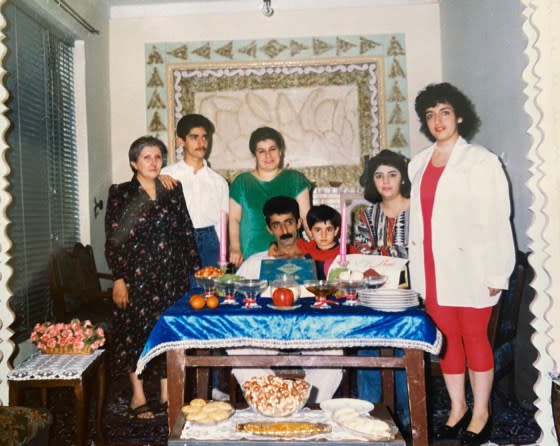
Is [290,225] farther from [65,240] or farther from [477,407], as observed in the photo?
[65,240]

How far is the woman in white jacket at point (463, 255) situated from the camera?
3.01 m

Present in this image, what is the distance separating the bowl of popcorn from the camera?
7.02 ft

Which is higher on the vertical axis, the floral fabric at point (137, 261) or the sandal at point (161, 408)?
the floral fabric at point (137, 261)

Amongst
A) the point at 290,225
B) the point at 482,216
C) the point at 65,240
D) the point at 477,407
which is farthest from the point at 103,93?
the point at 477,407

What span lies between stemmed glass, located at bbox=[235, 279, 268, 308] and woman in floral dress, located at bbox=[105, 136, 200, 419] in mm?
1053

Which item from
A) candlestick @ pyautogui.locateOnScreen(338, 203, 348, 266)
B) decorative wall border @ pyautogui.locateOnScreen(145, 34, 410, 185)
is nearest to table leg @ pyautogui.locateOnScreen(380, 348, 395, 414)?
candlestick @ pyautogui.locateOnScreen(338, 203, 348, 266)

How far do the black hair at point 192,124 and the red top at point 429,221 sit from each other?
224 cm

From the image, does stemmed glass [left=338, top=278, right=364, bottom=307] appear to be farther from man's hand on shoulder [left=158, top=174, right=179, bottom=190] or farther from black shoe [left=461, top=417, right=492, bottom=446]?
man's hand on shoulder [left=158, top=174, right=179, bottom=190]

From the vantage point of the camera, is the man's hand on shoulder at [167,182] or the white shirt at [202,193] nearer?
the man's hand on shoulder at [167,182]

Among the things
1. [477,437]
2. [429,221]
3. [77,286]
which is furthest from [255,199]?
[477,437]

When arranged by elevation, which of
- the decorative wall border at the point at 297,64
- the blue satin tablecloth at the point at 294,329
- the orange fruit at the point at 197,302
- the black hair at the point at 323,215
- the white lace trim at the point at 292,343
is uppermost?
the decorative wall border at the point at 297,64

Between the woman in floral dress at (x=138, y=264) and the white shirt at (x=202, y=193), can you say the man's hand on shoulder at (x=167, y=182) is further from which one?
the white shirt at (x=202, y=193)

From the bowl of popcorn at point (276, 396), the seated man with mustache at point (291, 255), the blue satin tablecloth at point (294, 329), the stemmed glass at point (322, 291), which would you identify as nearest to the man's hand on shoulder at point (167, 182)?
the seated man with mustache at point (291, 255)

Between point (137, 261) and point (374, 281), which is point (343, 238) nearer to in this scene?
point (374, 281)
